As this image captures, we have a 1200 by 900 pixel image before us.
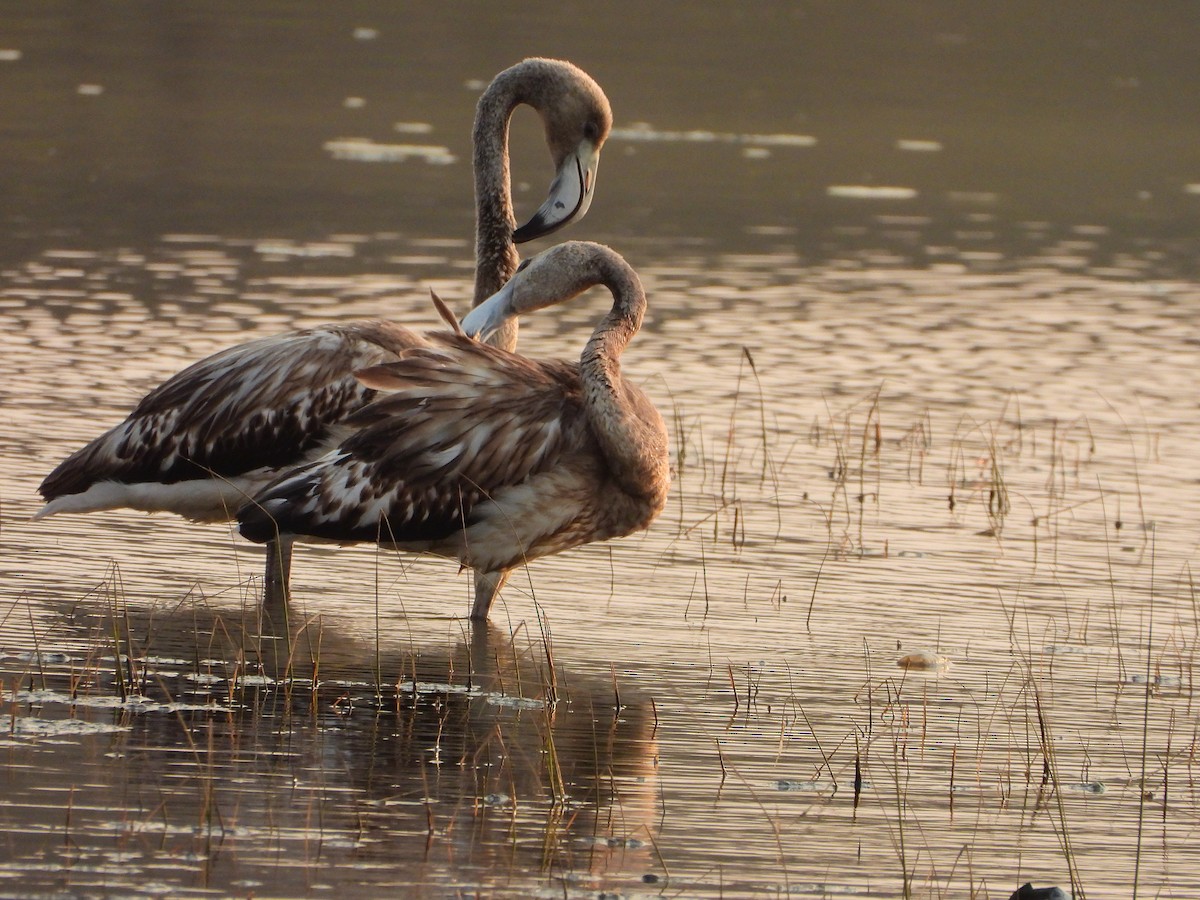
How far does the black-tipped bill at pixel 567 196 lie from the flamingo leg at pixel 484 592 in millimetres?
2134

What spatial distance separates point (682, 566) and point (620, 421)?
165 cm

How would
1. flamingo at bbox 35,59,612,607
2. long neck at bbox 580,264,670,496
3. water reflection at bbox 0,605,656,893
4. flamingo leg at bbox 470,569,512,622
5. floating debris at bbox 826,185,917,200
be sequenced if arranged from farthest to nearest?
floating debris at bbox 826,185,917,200, flamingo at bbox 35,59,612,607, flamingo leg at bbox 470,569,512,622, long neck at bbox 580,264,670,496, water reflection at bbox 0,605,656,893

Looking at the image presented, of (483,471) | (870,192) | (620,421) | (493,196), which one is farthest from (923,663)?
(870,192)

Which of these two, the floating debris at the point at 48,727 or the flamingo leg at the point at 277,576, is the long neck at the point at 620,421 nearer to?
the flamingo leg at the point at 277,576

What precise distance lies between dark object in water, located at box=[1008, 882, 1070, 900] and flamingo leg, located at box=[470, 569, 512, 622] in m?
3.16

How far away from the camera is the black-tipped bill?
10.4 metres

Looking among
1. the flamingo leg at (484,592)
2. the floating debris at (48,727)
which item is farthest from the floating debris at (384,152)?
the floating debris at (48,727)

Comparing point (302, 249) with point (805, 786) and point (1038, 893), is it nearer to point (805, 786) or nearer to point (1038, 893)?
point (805, 786)

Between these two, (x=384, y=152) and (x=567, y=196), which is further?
(x=384, y=152)

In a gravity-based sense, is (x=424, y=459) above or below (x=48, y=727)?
above

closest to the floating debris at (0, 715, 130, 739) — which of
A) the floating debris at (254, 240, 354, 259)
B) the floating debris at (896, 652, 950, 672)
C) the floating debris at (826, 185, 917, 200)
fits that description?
the floating debris at (896, 652, 950, 672)

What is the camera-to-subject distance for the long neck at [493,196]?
1052cm

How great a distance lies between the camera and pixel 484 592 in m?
8.76

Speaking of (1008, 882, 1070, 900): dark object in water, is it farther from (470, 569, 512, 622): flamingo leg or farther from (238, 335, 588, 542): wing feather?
(470, 569, 512, 622): flamingo leg
